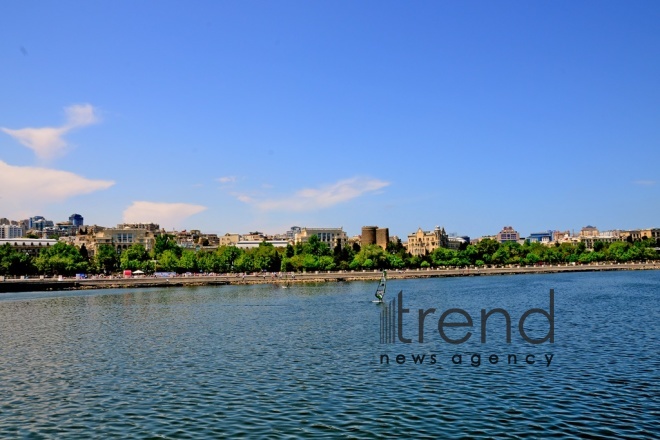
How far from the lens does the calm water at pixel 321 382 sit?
21.9m

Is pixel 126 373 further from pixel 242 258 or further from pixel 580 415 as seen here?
pixel 242 258

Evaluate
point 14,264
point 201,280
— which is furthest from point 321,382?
point 14,264

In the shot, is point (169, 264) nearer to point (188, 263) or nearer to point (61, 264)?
point (188, 263)

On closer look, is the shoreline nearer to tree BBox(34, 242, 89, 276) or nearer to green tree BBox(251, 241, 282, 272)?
tree BBox(34, 242, 89, 276)

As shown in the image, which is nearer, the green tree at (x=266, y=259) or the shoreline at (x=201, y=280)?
the shoreline at (x=201, y=280)

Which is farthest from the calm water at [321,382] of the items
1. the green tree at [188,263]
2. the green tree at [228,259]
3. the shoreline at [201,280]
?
the green tree at [228,259]

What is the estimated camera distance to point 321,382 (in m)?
28.8

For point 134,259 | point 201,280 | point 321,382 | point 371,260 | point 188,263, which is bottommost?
point 321,382

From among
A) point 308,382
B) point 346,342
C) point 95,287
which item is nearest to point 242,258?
point 95,287

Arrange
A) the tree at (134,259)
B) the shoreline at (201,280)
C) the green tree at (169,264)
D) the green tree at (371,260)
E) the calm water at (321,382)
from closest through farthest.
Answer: the calm water at (321,382), the shoreline at (201,280), the green tree at (169,264), the tree at (134,259), the green tree at (371,260)

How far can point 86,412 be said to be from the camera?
2438 centimetres

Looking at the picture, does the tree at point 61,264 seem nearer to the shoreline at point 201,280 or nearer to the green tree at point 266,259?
the shoreline at point 201,280

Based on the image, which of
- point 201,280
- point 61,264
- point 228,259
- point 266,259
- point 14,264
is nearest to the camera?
point 201,280

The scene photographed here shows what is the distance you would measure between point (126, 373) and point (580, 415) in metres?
22.2
